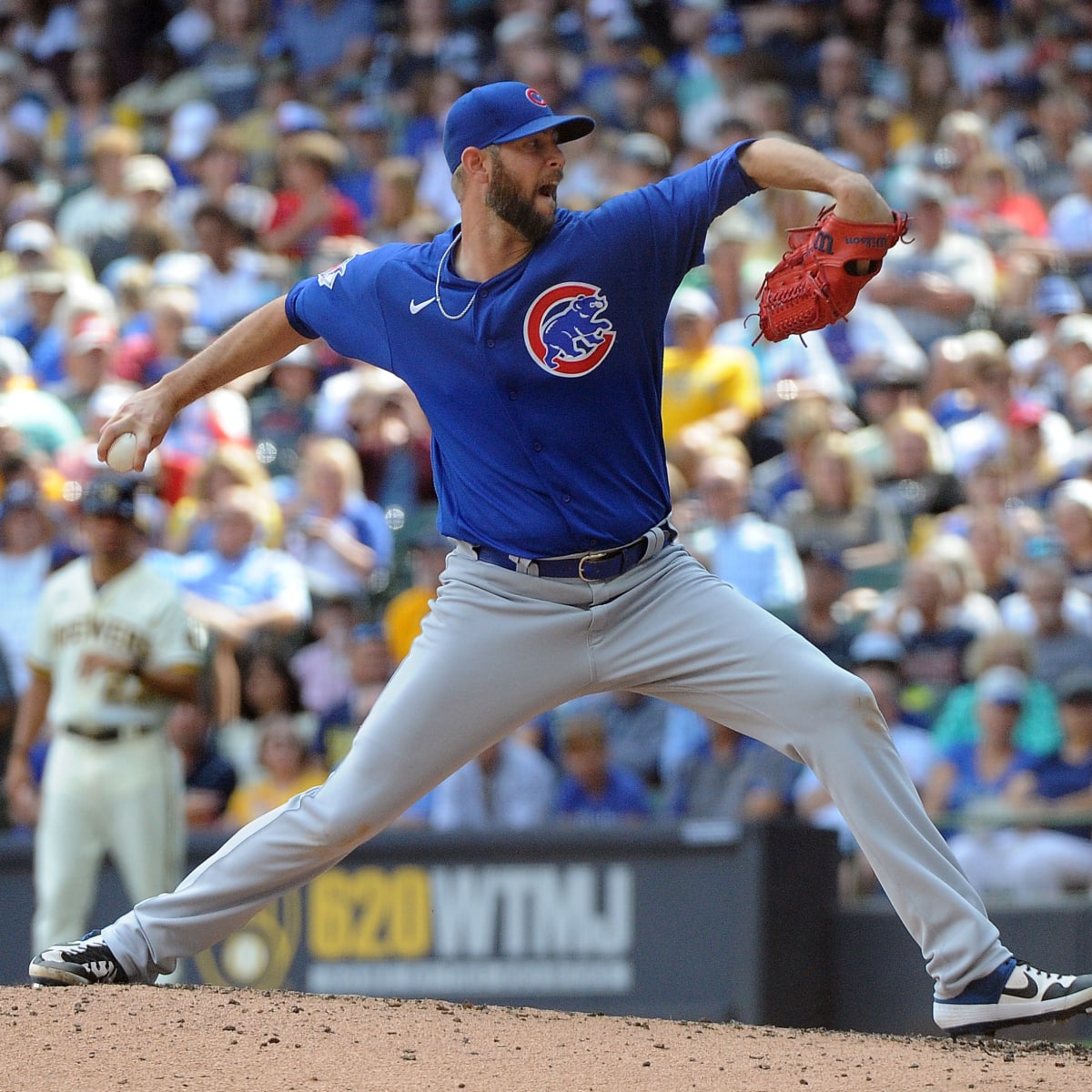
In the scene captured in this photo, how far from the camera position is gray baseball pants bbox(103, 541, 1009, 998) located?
4.26 m

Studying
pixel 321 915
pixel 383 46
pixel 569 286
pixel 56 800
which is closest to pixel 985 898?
pixel 321 915

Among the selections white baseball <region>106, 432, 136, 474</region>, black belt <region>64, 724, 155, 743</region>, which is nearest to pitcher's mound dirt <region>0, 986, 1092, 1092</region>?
white baseball <region>106, 432, 136, 474</region>

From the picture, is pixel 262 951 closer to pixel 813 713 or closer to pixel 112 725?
pixel 112 725

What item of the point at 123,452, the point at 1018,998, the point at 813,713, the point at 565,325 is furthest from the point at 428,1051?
the point at 565,325

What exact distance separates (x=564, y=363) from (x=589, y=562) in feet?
1.48

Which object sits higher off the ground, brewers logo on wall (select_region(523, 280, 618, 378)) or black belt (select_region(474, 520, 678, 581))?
brewers logo on wall (select_region(523, 280, 618, 378))

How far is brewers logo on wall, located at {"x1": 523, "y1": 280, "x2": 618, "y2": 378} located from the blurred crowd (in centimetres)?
406

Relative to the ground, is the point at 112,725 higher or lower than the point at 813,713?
lower

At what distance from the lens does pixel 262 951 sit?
851cm

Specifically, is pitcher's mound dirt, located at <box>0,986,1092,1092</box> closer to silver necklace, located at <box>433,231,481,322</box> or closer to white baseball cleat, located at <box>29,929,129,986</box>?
white baseball cleat, located at <box>29,929,129,986</box>

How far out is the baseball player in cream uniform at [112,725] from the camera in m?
7.97

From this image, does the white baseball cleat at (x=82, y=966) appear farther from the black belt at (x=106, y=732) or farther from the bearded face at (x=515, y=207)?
the black belt at (x=106, y=732)

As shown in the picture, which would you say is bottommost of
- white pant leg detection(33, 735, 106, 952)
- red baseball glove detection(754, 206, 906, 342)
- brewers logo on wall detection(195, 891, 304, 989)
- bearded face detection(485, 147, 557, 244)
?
brewers logo on wall detection(195, 891, 304, 989)

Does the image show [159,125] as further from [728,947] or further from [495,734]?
[495,734]
